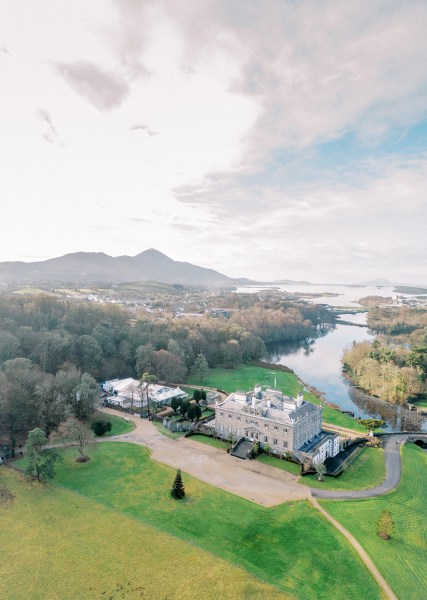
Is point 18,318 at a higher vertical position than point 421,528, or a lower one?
higher

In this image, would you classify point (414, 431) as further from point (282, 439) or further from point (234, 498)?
point (234, 498)

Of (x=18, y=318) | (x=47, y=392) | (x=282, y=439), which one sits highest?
(x=18, y=318)

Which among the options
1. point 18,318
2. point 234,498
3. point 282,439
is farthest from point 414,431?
point 18,318

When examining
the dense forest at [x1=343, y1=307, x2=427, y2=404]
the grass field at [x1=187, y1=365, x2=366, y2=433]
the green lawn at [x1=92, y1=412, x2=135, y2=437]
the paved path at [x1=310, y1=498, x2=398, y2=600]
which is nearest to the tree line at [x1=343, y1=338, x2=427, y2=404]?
the dense forest at [x1=343, y1=307, x2=427, y2=404]

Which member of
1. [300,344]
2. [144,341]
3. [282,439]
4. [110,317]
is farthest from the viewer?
[300,344]

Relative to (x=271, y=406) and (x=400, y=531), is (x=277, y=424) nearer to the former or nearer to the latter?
(x=271, y=406)

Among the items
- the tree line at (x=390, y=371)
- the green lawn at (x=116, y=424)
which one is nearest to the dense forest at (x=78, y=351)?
the green lawn at (x=116, y=424)
